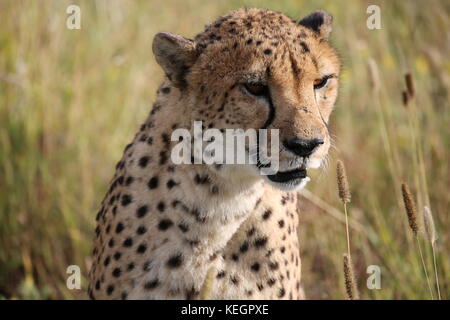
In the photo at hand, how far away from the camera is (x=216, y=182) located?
244 centimetres

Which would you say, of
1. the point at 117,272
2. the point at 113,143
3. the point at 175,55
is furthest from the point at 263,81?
the point at 113,143

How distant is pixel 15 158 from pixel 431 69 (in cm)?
240

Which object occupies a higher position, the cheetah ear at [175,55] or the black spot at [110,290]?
the cheetah ear at [175,55]

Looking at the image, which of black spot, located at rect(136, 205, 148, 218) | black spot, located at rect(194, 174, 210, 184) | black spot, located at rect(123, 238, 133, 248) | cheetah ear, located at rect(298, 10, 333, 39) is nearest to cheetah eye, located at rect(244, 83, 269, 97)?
black spot, located at rect(194, 174, 210, 184)

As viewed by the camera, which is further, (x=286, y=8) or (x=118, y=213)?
(x=286, y=8)

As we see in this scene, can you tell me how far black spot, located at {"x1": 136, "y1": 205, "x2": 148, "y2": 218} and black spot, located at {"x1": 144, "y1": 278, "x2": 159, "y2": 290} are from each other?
0.70 feet

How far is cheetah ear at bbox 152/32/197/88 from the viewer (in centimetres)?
244

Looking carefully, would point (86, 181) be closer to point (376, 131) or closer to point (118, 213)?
point (118, 213)

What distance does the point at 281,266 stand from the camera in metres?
2.57

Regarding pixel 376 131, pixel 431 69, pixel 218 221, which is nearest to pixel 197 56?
pixel 218 221

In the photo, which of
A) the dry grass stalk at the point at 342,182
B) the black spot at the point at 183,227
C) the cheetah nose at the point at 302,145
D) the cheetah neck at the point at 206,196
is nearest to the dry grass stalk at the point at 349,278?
the dry grass stalk at the point at 342,182

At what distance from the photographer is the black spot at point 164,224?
249 centimetres

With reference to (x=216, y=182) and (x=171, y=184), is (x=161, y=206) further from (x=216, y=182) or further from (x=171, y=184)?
(x=216, y=182)

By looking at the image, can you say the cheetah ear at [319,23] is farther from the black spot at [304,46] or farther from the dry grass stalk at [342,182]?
the dry grass stalk at [342,182]
